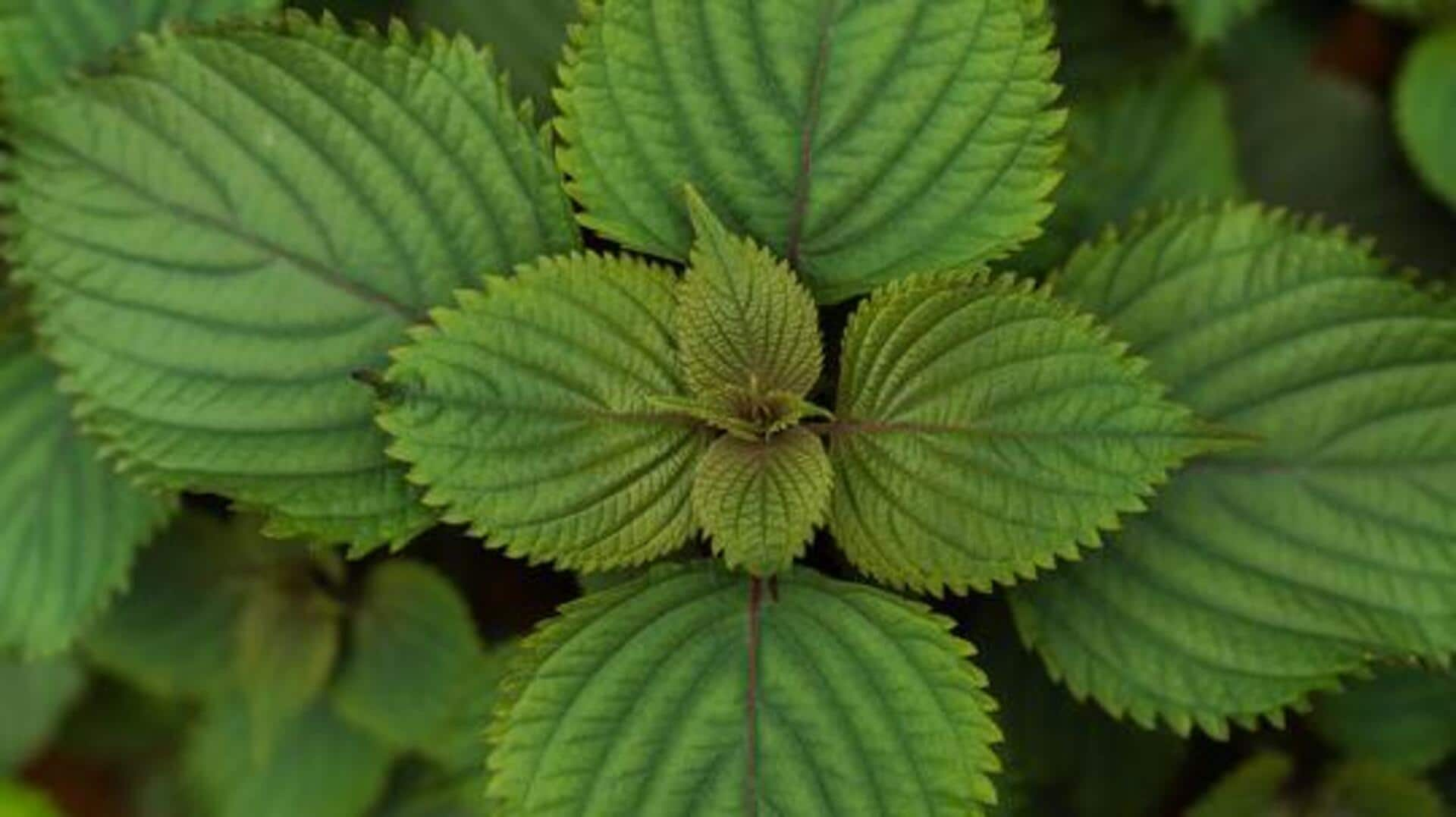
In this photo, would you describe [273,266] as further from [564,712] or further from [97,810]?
[97,810]

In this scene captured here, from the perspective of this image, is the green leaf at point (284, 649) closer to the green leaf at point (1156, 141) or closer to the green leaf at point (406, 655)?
the green leaf at point (406, 655)

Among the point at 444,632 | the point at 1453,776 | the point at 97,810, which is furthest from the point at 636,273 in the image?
the point at 97,810

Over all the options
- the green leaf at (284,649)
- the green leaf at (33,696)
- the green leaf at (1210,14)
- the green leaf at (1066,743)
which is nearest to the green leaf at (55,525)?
the green leaf at (284,649)

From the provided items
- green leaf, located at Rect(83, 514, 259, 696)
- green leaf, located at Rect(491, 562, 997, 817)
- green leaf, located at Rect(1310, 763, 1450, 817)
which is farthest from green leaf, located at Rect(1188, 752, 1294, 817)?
green leaf, located at Rect(83, 514, 259, 696)

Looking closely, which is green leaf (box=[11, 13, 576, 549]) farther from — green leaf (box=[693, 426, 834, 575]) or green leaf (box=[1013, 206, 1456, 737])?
green leaf (box=[1013, 206, 1456, 737])

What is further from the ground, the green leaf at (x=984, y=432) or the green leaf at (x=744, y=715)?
the green leaf at (x=984, y=432)

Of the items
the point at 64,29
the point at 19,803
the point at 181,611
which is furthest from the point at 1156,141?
the point at 19,803

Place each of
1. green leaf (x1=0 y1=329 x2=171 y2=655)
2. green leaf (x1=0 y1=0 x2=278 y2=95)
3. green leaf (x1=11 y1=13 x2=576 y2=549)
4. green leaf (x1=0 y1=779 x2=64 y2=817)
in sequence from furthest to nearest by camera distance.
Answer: green leaf (x1=0 y1=779 x2=64 y2=817), green leaf (x1=0 y1=329 x2=171 y2=655), green leaf (x1=0 y1=0 x2=278 y2=95), green leaf (x1=11 y1=13 x2=576 y2=549)
